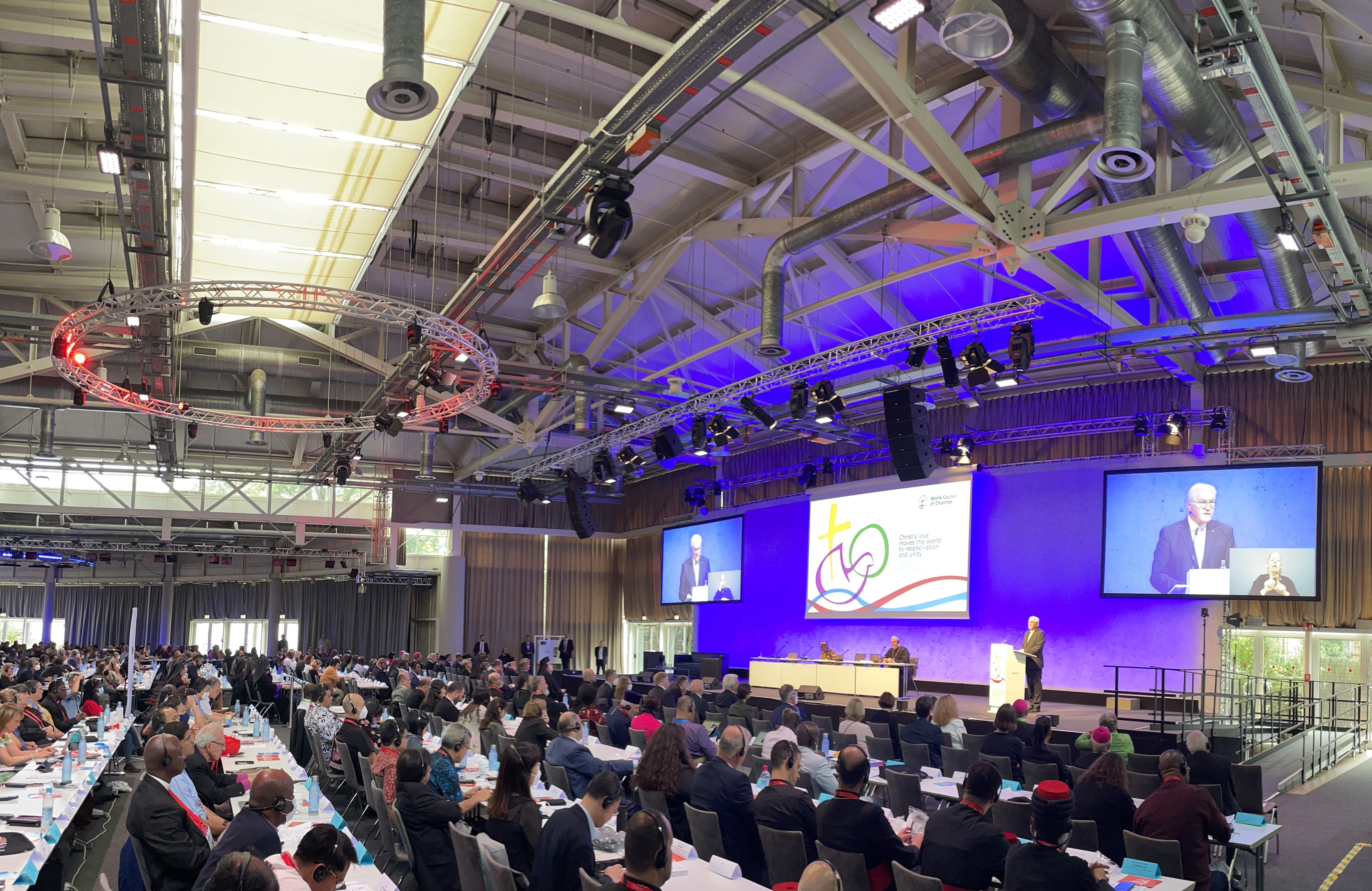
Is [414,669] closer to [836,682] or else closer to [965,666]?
[836,682]

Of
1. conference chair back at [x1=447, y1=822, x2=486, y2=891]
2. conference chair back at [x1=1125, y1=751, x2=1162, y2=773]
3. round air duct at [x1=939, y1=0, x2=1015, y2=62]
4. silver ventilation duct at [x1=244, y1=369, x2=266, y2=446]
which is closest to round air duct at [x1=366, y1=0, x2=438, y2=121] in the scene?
round air duct at [x1=939, y1=0, x2=1015, y2=62]

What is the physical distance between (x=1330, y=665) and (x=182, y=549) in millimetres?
29478

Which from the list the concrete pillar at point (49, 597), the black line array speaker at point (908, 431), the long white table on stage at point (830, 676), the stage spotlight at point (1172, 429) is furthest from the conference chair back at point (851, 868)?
the concrete pillar at point (49, 597)

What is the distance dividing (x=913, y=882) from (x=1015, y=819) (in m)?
2.57

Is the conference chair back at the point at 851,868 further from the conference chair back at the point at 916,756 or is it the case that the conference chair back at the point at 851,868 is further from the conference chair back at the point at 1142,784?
the conference chair back at the point at 916,756

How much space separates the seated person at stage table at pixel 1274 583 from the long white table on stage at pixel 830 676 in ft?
18.3

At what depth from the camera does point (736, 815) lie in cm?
585

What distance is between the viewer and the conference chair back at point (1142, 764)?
30.6 ft

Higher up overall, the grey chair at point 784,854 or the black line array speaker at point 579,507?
the black line array speaker at point 579,507

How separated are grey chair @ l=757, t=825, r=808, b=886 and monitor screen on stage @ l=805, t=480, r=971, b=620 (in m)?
14.3

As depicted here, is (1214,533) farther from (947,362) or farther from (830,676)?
(830,676)

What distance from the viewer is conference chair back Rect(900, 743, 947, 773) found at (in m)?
9.11

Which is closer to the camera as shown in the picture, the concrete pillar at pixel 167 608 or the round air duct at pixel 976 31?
the round air duct at pixel 976 31

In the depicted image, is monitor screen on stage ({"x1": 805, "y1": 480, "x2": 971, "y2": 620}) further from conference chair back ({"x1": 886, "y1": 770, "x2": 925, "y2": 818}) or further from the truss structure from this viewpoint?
conference chair back ({"x1": 886, "y1": 770, "x2": 925, "y2": 818})
